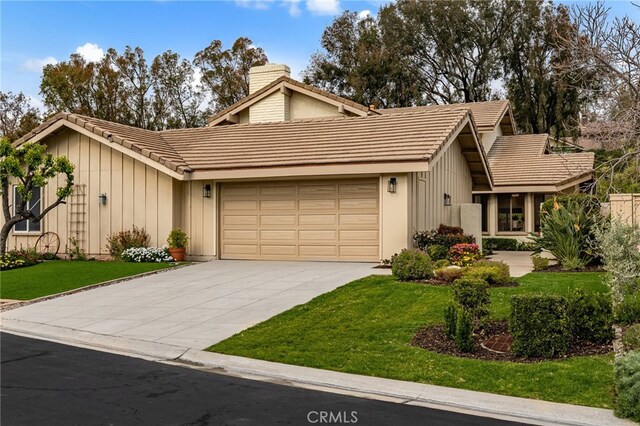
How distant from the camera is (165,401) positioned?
6105 mm

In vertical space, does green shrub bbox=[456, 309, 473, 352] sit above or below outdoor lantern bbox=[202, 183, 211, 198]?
below

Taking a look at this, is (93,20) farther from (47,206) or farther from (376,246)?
(376,246)

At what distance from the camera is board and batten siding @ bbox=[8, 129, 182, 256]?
18453 mm

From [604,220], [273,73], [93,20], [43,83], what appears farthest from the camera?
[43,83]

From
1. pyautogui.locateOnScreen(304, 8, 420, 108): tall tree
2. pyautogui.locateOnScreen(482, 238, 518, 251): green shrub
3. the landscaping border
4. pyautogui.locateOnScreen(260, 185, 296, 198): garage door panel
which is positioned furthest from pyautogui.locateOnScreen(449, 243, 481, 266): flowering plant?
pyautogui.locateOnScreen(304, 8, 420, 108): tall tree

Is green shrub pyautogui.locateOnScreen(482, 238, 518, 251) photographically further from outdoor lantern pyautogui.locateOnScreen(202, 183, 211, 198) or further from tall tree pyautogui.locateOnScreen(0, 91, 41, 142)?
tall tree pyautogui.locateOnScreen(0, 91, 41, 142)

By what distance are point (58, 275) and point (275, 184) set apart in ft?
20.8

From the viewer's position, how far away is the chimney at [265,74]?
2589 cm

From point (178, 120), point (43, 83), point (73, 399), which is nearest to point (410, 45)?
point (178, 120)

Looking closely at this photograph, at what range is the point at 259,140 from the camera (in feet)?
63.7

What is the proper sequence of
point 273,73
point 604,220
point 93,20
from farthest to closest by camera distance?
point 273,73, point 93,20, point 604,220

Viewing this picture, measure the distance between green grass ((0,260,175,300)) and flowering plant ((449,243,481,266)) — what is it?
25.7ft

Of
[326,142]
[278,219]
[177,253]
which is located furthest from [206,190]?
[326,142]

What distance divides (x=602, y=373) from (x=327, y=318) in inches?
169
